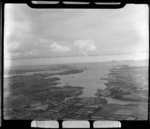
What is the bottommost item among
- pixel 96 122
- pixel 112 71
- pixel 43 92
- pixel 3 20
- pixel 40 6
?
pixel 96 122

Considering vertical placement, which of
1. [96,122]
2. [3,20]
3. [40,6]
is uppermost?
[40,6]

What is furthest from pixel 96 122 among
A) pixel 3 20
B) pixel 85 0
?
pixel 3 20

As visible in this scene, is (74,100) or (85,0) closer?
(85,0)

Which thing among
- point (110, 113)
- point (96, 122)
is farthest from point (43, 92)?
point (110, 113)

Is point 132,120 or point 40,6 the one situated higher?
point 40,6

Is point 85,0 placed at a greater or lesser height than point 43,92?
greater

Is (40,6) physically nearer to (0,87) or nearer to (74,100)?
(0,87)

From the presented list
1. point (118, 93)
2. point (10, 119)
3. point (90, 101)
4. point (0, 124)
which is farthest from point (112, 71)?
point (0, 124)

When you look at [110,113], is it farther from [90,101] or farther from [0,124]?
[0,124]

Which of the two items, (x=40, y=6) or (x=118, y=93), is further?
(x=118, y=93)
